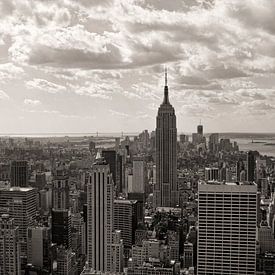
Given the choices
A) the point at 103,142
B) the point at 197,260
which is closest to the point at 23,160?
the point at 103,142

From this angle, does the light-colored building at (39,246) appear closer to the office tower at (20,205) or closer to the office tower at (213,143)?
the office tower at (20,205)

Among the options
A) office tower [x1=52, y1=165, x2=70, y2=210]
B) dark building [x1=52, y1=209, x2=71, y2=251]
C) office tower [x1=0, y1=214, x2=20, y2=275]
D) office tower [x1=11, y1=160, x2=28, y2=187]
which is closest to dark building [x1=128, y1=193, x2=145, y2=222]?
office tower [x1=52, y1=165, x2=70, y2=210]

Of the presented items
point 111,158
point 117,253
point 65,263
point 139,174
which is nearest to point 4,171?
point 111,158

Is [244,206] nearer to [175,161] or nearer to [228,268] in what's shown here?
[228,268]

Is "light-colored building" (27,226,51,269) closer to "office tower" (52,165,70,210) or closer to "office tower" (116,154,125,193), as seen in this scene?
"office tower" (52,165,70,210)

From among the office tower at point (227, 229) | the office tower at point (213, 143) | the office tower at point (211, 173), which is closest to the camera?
the office tower at point (227, 229)

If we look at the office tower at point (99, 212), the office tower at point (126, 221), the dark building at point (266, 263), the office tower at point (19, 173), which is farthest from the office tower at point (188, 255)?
the office tower at point (19, 173)
